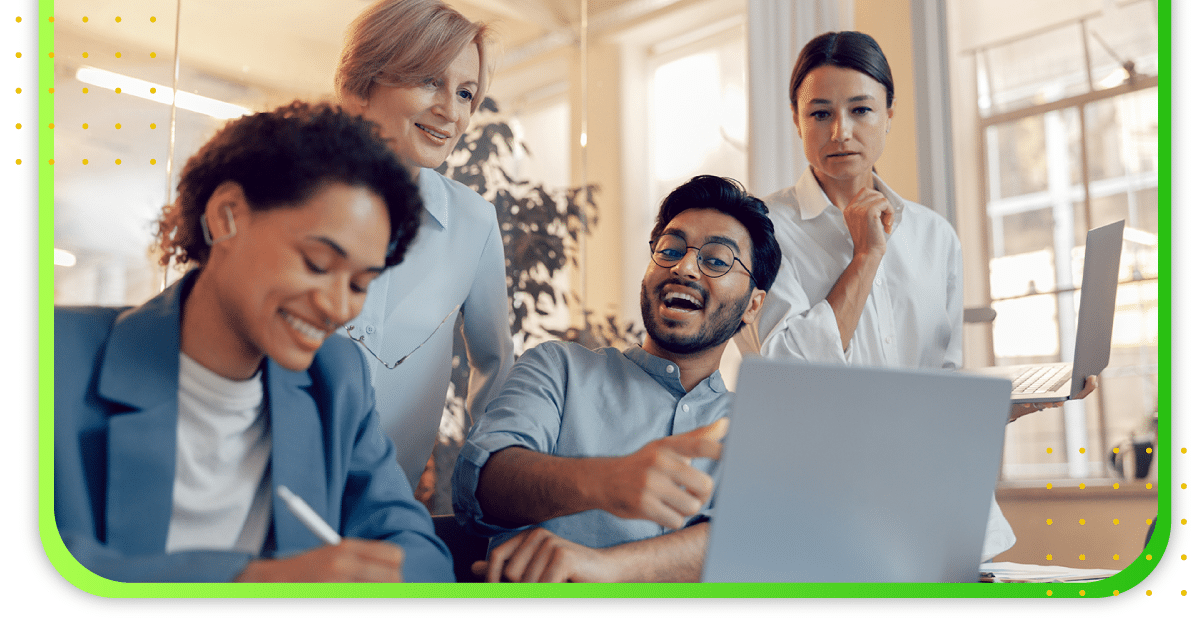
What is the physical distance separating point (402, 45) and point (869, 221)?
0.83 meters

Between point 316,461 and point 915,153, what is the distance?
5.80 ft

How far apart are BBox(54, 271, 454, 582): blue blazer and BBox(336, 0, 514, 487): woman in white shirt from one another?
0.40 m

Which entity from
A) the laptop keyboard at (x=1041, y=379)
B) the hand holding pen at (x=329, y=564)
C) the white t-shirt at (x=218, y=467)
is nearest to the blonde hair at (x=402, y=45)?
the white t-shirt at (x=218, y=467)

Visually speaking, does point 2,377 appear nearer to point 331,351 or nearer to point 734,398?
point 331,351

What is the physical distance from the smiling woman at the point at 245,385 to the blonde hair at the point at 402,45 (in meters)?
0.45

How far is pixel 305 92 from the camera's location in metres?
1.44

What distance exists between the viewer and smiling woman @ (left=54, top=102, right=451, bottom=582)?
89 cm

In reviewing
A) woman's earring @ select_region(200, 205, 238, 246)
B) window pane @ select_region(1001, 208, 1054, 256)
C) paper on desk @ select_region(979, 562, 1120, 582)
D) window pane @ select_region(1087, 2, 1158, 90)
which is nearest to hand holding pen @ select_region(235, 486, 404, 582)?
woman's earring @ select_region(200, 205, 238, 246)

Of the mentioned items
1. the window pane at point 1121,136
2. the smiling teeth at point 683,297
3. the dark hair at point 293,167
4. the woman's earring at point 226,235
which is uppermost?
the window pane at point 1121,136

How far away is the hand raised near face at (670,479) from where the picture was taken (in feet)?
2.91

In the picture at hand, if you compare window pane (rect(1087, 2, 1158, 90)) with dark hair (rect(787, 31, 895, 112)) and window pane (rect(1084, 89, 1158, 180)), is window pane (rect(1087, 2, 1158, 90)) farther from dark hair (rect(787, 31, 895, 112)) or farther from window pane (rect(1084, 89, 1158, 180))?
dark hair (rect(787, 31, 895, 112))

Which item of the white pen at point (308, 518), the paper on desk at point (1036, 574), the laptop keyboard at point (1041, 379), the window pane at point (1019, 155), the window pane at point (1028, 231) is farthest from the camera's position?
the window pane at point (1019, 155)

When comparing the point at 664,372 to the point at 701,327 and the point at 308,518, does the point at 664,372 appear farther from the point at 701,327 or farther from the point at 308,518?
the point at 308,518

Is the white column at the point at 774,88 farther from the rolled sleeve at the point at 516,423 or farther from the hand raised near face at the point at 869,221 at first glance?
the rolled sleeve at the point at 516,423
